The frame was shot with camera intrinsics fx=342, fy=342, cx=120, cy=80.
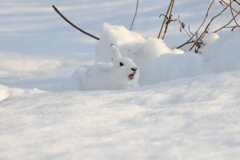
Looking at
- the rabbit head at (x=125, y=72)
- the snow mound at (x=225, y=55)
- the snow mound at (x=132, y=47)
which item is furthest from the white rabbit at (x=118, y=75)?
the snow mound at (x=225, y=55)

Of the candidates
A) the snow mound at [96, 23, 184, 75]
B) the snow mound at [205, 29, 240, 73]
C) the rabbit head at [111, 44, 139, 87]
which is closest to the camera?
the snow mound at [205, 29, 240, 73]

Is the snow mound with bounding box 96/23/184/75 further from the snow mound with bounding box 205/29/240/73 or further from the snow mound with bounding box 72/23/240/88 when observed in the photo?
the snow mound with bounding box 205/29/240/73

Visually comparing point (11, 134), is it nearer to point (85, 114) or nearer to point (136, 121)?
point (85, 114)

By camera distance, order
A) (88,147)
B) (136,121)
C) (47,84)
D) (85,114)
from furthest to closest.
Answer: (47,84), (85,114), (136,121), (88,147)

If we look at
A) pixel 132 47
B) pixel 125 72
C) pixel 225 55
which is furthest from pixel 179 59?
pixel 132 47

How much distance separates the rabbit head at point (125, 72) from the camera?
12.6ft

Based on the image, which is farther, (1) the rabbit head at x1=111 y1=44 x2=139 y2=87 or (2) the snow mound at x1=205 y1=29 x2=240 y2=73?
(1) the rabbit head at x1=111 y1=44 x2=139 y2=87

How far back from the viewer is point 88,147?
5.31 feet

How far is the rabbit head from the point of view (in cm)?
384

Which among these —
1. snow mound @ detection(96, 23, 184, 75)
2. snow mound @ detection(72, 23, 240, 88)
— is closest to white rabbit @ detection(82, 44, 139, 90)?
snow mound @ detection(72, 23, 240, 88)

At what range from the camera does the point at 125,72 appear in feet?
12.7

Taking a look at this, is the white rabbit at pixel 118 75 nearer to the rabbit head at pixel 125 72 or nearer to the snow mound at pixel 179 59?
the rabbit head at pixel 125 72

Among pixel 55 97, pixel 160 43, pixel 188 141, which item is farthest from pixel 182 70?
pixel 188 141

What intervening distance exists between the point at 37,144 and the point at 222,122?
95 centimetres
